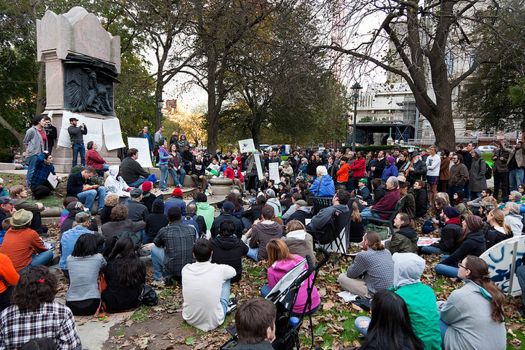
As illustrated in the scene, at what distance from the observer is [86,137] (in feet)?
39.1

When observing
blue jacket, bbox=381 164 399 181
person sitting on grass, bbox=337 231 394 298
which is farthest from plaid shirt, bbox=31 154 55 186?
blue jacket, bbox=381 164 399 181

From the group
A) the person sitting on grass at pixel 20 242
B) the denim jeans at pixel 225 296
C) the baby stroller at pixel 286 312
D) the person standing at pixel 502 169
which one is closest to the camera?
the baby stroller at pixel 286 312

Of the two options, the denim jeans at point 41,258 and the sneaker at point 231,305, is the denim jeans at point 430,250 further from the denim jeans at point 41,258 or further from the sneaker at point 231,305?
the denim jeans at point 41,258

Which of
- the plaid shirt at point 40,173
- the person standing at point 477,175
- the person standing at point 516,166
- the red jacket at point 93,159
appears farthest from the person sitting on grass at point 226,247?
the person standing at point 516,166

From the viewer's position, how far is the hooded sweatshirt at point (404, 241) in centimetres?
600

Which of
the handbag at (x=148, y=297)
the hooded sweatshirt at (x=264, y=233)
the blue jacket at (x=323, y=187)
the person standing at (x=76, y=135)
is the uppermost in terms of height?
the person standing at (x=76, y=135)

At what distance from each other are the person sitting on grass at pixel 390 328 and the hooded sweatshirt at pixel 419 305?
28.0 inches

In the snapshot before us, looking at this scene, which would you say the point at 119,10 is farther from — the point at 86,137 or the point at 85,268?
the point at 85,268

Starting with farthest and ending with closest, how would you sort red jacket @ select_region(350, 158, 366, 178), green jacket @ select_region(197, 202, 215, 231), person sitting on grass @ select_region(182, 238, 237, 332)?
red jacket @ select_region(350, 158, 366, 178) → green jacket @ select_region(197, 202, 215, 231) → person sitting on grass @ select_region(182, 238, 237, 332)

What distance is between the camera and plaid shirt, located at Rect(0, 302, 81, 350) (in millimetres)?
3148

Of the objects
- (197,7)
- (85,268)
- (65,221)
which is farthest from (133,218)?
(197,7)

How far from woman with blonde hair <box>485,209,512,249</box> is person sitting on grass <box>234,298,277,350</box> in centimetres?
485

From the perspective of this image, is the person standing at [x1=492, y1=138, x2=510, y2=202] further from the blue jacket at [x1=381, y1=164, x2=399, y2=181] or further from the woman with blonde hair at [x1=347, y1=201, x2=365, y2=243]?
the woman with blonde hair at [x1=347, y1=201, x2=365, y2=243]

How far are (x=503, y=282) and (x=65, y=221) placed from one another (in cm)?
676
